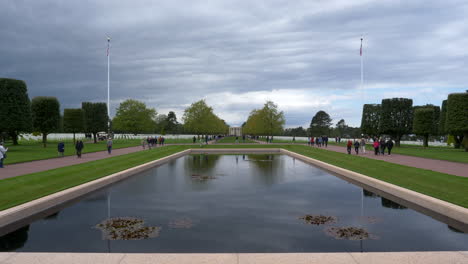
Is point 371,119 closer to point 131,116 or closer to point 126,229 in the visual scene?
point 126,229

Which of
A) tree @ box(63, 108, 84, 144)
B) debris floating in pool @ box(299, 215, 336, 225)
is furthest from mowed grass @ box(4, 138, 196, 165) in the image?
debris floating in pool @ box(299, 215, 336, 225)

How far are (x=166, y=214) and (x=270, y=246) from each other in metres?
3.97

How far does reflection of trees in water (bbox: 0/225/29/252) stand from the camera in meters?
7.12

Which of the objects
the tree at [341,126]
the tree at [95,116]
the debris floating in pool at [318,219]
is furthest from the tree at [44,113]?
the tree at [341,126]

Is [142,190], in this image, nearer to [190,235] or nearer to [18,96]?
[190,235]

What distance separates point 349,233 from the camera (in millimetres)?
8070

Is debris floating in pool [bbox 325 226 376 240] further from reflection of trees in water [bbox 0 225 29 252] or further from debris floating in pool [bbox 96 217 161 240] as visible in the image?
reflection of trees in water [bbox 0 225 29 252]

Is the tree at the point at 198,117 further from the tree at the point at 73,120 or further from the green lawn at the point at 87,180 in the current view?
the green lawn at the point at 87,180

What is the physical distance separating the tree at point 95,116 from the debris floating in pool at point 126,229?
68764 millimetres

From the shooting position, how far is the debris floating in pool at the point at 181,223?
341 inches

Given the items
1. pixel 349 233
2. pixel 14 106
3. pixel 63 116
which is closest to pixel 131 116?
pixel 63 116

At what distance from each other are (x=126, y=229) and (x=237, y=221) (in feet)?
9.62

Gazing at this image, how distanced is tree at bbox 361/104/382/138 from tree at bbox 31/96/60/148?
2168 inches

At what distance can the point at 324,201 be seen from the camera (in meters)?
12.0
